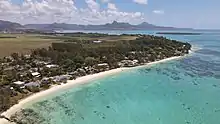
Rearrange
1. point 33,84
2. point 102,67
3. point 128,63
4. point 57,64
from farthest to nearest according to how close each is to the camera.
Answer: point 128,63
point 102,67
point 57,64
point 33,84

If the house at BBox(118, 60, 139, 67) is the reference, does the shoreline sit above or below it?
above

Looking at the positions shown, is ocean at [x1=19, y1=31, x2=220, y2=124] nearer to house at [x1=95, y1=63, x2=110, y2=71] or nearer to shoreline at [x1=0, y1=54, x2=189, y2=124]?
shoreline at [x1=0, y1=54, x2=189, y2=124]

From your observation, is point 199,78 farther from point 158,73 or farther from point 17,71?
point 17,71

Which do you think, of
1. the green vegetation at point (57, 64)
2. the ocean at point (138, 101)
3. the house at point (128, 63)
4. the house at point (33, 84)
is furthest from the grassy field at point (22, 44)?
the ocean at point (138, 101)

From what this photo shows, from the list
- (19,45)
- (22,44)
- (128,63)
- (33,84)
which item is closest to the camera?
(33,84)

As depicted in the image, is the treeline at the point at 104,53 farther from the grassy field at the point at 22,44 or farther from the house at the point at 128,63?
the grassy field at the point at 22,44

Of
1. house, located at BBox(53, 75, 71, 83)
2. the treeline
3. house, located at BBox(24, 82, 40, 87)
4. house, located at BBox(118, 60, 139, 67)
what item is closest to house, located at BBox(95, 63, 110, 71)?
the treeline

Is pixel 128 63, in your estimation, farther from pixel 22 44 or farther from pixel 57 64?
pixel 22 44

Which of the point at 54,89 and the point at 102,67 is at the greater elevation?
the point at 54,89

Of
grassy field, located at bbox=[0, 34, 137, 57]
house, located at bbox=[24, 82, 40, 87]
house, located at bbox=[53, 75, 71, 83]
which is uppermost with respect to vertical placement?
house, located at bbox=[24, 82, 40, 87]

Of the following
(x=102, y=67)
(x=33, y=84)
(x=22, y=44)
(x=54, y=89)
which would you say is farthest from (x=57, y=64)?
(x=22, y=44)
